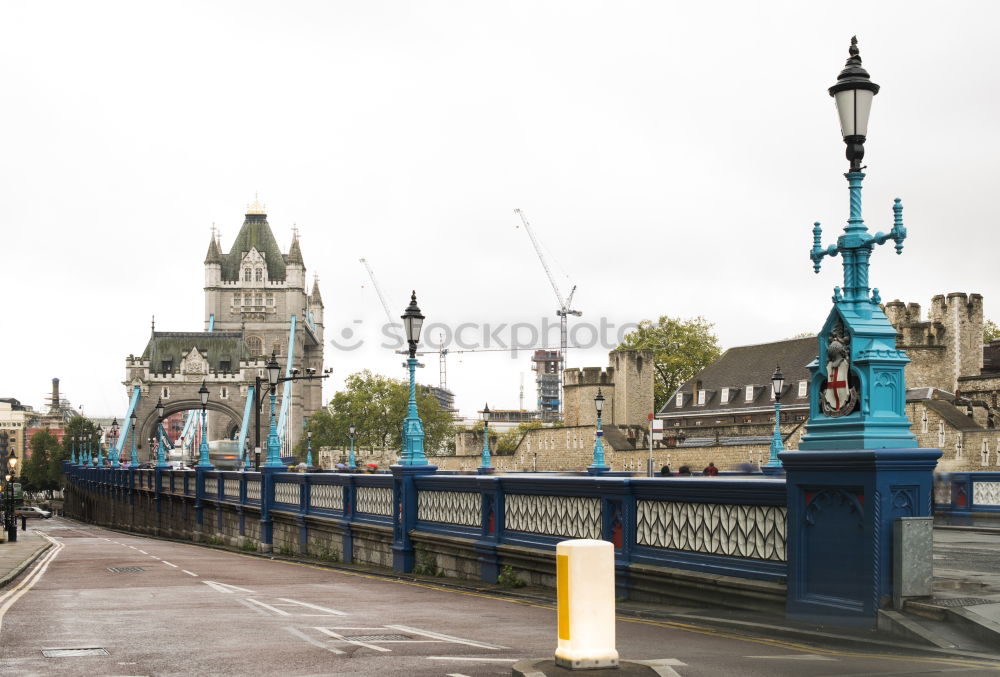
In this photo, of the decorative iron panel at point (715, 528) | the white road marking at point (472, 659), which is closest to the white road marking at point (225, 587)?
the decorative iron panel at point (715, 528)

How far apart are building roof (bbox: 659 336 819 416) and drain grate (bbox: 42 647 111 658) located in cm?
7420

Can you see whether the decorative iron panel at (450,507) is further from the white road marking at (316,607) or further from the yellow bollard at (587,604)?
the yellow bollard at (587,604)

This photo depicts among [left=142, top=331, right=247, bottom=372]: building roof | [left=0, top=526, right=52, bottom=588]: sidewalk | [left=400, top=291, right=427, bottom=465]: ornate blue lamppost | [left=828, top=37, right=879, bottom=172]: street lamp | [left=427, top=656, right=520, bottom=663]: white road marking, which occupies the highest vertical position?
[left=142, top=331, right=247, bottom=372]: building roof

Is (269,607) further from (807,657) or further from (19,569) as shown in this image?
(19,569)

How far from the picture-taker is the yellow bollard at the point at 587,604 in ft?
26.1

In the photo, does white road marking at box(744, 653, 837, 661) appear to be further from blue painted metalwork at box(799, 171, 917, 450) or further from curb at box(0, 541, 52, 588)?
curb at box(0, 541, 52, 588)

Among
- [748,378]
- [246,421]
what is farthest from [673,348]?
[246,421]

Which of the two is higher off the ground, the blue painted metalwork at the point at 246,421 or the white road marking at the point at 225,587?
the blue painted metalwork at the point at 246,421

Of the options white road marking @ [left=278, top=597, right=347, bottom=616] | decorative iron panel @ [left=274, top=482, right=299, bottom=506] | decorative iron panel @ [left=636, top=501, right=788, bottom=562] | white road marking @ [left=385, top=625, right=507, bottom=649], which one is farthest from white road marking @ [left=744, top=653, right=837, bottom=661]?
decorative iron panel @ [left=274, top=482, right=299, bottom=506]

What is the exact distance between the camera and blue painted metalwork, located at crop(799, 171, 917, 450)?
403 inches

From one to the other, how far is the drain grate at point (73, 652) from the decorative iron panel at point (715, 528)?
5.72m

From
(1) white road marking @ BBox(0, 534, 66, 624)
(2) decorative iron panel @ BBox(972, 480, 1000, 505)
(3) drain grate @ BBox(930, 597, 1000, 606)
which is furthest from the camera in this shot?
(2) decorative iron panel @ BBox(972, 480, 1000, 505)

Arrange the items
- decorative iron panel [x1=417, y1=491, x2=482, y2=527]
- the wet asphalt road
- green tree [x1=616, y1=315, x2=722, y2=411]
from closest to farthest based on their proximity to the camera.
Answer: the wet asphalt road, decorative iron panel [x1=417, y1=491, x2=482, y2=527], green tree [x1=616, y1=315, x2=722, y2=411]

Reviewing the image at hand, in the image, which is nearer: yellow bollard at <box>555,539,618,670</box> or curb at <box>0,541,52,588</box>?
yellow bollard at <box>555,539,618,670</box>
